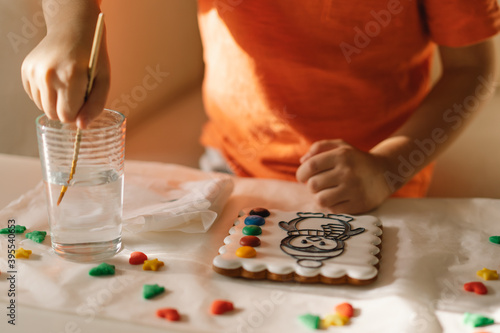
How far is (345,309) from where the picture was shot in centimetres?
43

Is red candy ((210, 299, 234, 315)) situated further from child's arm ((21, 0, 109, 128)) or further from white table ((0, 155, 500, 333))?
child's arm ((21, 0, 109, 128))

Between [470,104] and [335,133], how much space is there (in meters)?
0.18

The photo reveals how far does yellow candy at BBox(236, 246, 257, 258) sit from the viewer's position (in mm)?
479

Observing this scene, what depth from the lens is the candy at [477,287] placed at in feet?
1.49

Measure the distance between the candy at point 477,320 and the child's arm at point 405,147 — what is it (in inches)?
8.0

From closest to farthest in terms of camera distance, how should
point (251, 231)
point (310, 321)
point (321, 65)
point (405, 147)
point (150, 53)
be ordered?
point (310, 321)
point (251, 231)
point (405, 147)
point (321, 65)
point (150, 53)

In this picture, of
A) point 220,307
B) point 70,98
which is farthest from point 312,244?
point 70,98

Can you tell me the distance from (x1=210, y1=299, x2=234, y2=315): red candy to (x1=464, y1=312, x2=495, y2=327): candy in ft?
0.53

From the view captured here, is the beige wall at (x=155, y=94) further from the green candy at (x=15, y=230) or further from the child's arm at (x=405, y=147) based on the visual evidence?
the green candy at (x=15, y=230)

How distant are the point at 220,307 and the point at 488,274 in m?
0.21

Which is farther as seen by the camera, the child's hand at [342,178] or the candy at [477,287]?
the child's hand at [342,178]

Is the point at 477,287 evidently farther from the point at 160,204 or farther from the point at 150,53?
the point at 150,53

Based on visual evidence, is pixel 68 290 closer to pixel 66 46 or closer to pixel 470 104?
pixel 66 46

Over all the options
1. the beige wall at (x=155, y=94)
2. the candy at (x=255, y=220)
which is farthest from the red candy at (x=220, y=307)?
the beige wall at (x=155, y=94)
